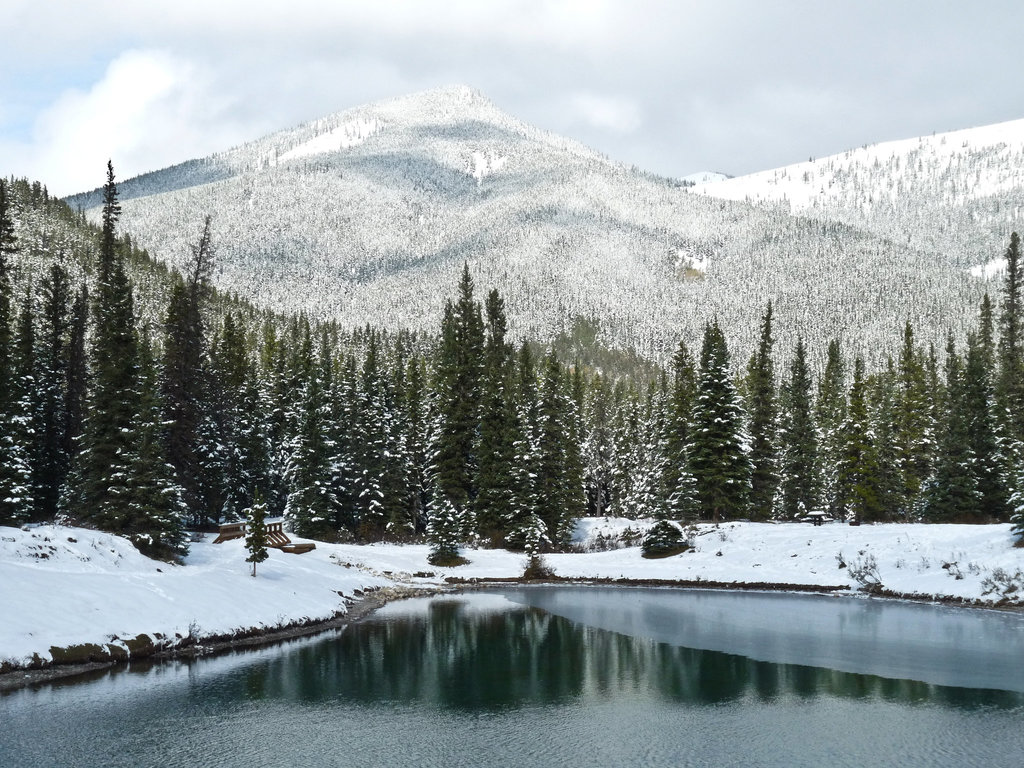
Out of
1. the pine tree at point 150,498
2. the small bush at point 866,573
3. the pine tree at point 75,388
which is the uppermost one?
the pine tree at point 75,388

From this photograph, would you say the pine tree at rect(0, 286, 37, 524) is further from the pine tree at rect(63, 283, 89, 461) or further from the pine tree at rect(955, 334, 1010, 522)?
the pine tree at rect(955, 334, 1010, 522)

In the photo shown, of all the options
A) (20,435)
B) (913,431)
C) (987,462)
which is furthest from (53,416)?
(913,431)

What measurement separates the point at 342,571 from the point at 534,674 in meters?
25.0

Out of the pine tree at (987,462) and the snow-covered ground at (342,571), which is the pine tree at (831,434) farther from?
the snow-covered ground at (342,571)

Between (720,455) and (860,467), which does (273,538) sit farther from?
(860,467)

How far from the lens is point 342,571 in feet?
160

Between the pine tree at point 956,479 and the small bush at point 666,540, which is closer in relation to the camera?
the pine tree at point 956,479

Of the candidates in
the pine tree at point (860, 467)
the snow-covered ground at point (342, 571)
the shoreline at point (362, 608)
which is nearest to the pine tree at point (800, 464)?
the pine tree at point (860, 467)

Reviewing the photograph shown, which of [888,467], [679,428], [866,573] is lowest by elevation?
[866,573]

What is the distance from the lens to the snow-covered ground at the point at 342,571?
2586cm

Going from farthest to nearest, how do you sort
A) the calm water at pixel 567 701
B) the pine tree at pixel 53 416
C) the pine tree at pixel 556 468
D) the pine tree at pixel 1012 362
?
the pine tree at pixel 556 468, the pine tree at pixel 1012 362, the pine tree at pixel 53 416, the calm water at pixel 567 701

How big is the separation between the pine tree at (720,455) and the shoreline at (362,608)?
10.9 meters

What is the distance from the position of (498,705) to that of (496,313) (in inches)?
2580

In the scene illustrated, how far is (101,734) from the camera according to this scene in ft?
59.0
